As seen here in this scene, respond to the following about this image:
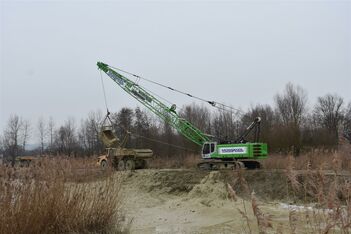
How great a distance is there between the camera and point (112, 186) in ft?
26.7

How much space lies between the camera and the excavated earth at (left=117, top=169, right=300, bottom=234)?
1034 centimetres

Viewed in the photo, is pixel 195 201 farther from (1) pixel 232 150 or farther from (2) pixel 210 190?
(1) pixel 232 150

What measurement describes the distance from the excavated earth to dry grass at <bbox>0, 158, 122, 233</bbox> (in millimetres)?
1063

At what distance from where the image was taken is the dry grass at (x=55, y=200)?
20.3 ft

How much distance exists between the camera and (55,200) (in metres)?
6.91

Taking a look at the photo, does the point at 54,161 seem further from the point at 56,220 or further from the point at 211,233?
the point at 211,233

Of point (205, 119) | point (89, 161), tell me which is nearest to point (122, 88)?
point (89, 161)

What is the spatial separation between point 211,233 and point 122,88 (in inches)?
878

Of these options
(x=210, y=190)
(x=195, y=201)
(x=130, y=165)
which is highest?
(x=130, y=165)

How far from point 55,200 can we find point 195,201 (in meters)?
10.9

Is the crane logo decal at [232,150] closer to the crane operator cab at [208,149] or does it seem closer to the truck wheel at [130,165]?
the crane operator cab at [208,149]

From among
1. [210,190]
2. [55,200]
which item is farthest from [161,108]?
[55,200]

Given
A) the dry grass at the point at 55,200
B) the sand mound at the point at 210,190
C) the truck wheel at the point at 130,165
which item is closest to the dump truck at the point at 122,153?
the truck wheel at the point at 130,165

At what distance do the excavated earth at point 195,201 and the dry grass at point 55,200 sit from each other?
3.49 ft
